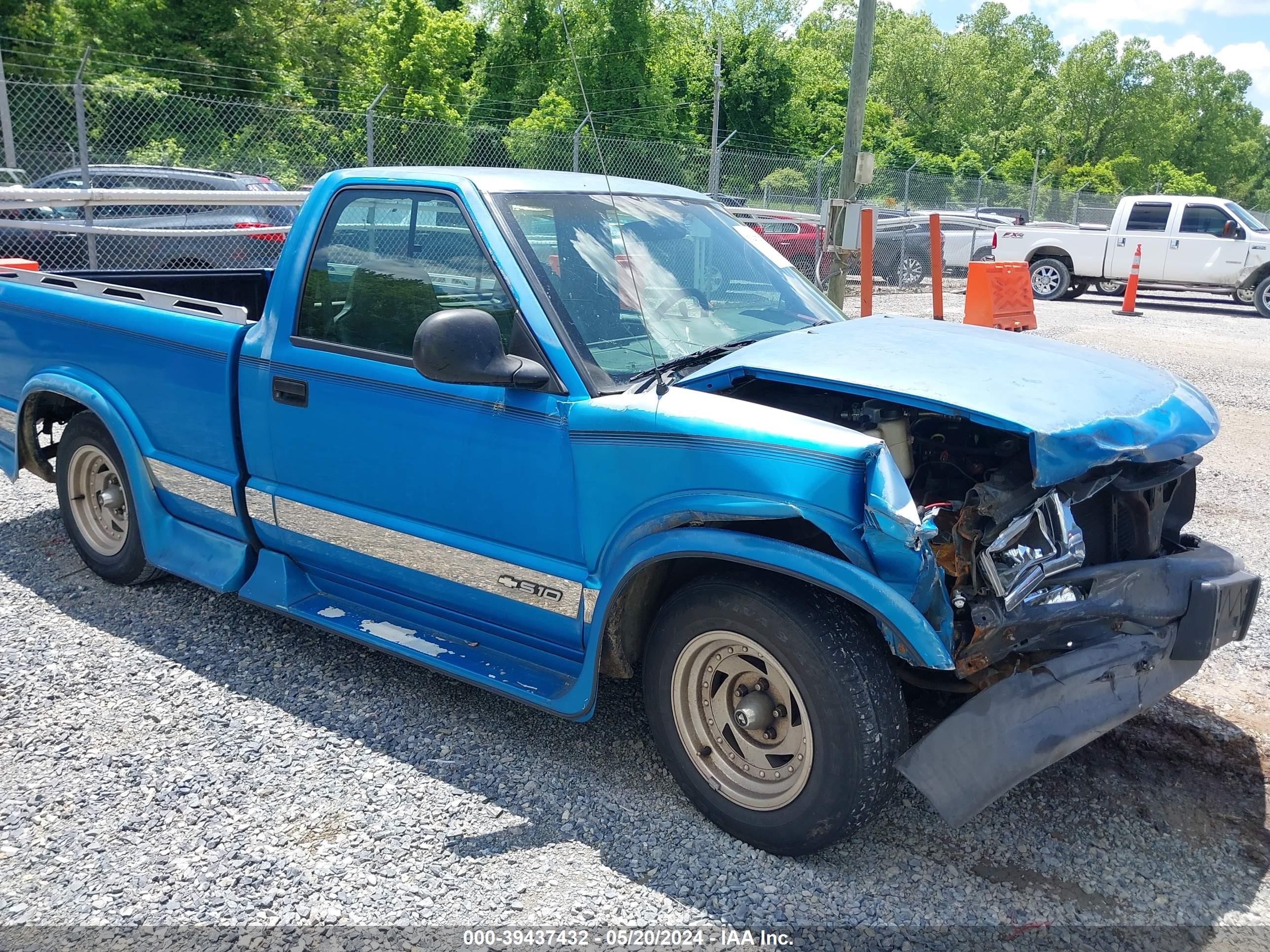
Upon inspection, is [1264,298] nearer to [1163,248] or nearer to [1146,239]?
[1163,248]

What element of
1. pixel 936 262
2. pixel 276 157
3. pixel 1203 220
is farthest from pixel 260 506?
pixel 1203 220

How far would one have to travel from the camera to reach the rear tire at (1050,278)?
19719 mm

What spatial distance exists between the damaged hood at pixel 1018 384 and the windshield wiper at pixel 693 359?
0.08 meters

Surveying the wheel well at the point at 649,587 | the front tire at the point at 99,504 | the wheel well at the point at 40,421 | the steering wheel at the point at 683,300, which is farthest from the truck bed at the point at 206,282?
the wheel well at the point at 649,587

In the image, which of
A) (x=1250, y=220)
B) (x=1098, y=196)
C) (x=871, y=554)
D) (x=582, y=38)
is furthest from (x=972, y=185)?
(x=871, y=554)

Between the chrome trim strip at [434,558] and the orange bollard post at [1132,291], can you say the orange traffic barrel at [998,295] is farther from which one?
the chrome trim strip at [434,558]

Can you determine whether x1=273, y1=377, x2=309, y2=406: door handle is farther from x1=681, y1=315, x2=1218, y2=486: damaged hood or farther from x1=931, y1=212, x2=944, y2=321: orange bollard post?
x1=931, y1=212, x2=944, y2=321: orange bollard post

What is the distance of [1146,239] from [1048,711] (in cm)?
1858

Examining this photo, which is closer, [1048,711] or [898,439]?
[1048,711]

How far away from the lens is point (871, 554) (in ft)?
8.70

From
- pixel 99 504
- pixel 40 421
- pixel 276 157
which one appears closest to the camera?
pixel 99 504

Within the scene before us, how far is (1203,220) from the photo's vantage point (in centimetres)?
1842

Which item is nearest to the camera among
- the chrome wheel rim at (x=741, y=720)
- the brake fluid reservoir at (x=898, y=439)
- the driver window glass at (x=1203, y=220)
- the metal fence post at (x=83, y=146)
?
the chrome wheel rim at (x=741, y=720)

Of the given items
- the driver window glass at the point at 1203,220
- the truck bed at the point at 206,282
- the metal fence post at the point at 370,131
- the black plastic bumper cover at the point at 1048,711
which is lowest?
the black plastic bumper cover at the point at 1048,711
